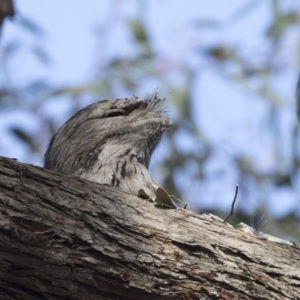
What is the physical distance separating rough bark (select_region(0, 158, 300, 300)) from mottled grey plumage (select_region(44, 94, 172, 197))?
2.65 feet

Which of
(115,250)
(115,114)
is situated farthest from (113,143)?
(115,250)

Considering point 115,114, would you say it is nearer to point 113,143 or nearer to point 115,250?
point 113,143

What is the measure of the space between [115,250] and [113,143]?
142 cm

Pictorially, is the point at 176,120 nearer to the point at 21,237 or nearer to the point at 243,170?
the point at 243,170

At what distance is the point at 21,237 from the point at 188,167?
6194 mm

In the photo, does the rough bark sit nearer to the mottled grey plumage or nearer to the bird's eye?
the mottled grey plumage

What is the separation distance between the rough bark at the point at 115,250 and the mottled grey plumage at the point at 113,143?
81 cm

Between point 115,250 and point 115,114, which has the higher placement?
point 115,114

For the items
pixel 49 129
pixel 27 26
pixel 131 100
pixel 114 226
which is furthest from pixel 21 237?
pixel 49 129

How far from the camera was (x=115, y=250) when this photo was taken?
3.15 meters

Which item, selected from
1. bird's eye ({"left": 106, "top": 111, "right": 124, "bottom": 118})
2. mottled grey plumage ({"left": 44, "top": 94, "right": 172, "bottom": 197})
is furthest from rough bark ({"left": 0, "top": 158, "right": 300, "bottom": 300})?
bird's eye ({"left": 106, "top": 111, "right": 124, "bottom": 118})

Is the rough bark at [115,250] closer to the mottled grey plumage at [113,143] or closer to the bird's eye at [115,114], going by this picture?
the mottled grey plumage at [113,143]

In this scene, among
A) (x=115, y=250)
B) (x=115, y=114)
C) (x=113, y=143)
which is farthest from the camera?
(x=115, y=114)

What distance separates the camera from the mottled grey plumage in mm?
4236
